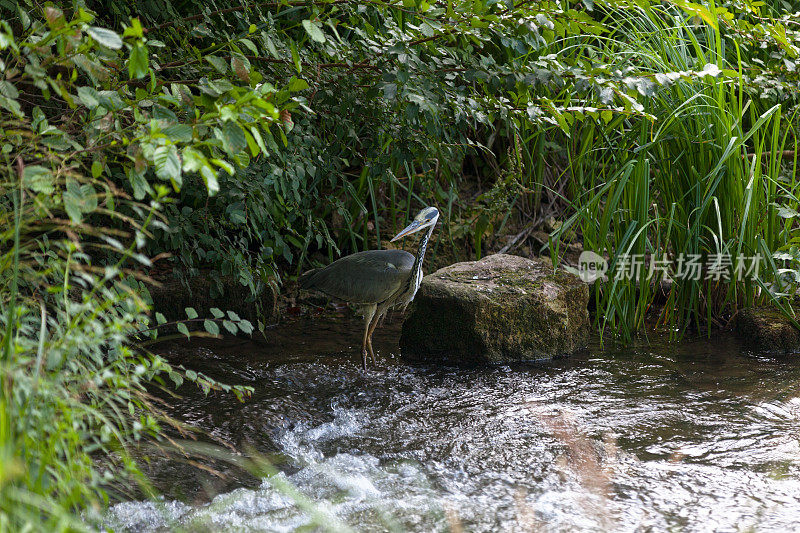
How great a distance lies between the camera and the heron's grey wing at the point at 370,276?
12.9 feet

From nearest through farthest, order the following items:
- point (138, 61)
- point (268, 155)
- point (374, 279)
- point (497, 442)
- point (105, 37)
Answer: point (105, 37) < point (138, 61) < point (268, 155) < point (497, 442) < point (374, 279)

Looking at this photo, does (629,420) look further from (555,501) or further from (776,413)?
(555,501)

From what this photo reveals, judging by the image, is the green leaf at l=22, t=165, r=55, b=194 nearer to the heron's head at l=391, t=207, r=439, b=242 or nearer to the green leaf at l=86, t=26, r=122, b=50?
the green leaf at l=86, t=26, r=122, b=50

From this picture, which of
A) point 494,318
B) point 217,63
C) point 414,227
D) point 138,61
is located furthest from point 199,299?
point 138,61

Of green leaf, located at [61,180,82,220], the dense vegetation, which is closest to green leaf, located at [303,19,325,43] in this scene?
the dense vegetation

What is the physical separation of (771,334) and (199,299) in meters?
3.05

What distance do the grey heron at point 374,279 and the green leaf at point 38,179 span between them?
232cm

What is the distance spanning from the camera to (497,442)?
112 inches

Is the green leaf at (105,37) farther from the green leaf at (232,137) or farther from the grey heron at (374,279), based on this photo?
the grey heron at (374,279)

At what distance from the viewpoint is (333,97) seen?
3.21 metres

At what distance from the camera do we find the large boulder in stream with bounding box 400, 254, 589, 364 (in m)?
3.85

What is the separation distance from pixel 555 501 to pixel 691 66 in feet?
8.80

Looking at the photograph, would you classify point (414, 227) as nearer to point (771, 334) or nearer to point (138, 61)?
point (771, 334)

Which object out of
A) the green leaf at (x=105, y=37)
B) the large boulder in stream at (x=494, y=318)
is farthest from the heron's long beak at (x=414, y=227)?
the green leaf at (x=105, y=37)
